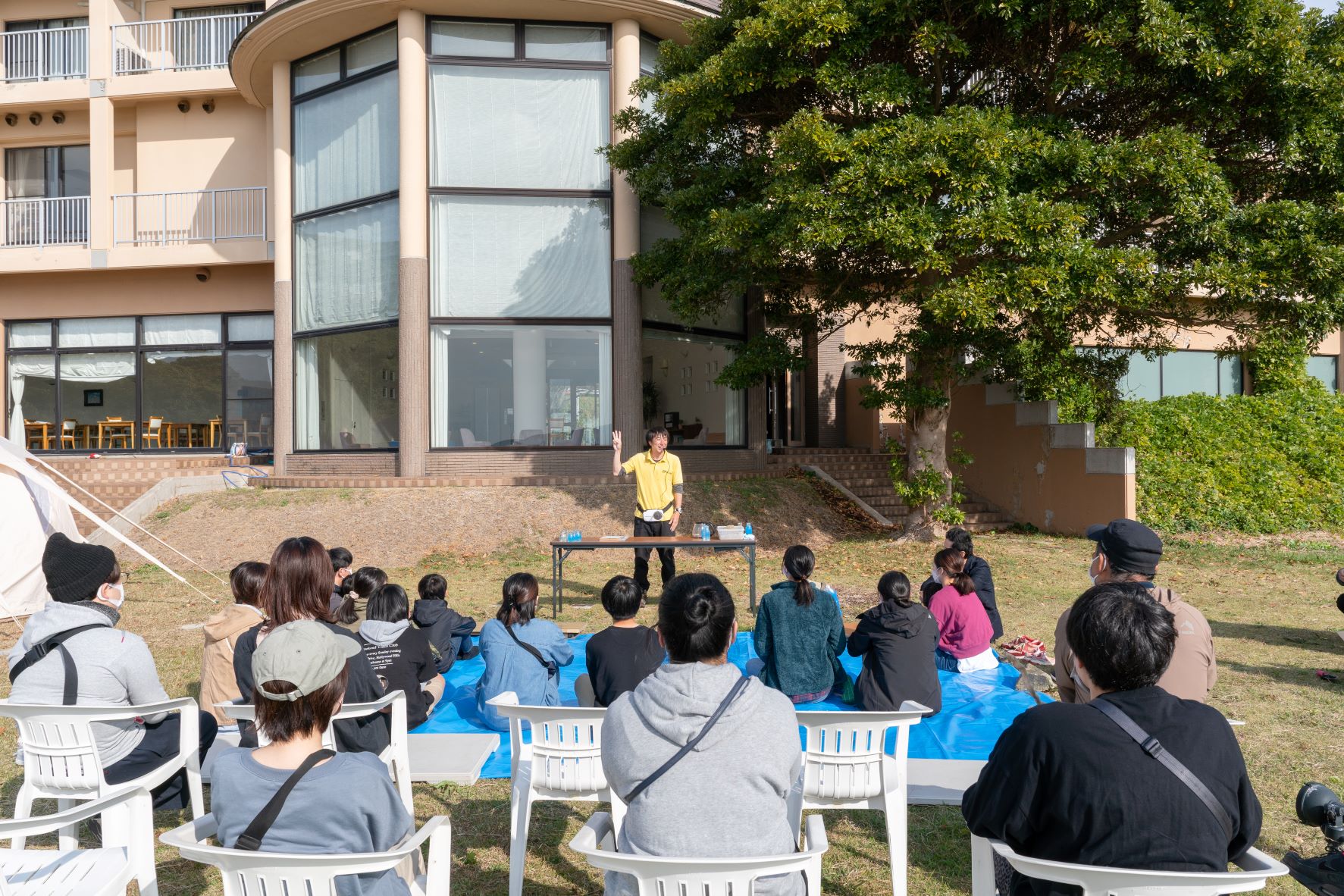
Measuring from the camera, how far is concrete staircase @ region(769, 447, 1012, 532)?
648 inches

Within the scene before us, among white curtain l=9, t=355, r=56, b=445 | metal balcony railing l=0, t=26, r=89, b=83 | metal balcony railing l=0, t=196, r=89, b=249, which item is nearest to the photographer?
metal balcony railing l=0, t=196, r=89, b=249

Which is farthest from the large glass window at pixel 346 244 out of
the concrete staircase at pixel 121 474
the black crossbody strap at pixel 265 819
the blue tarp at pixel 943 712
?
the black crossbody strap at pixel 265 819

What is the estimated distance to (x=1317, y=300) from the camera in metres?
11.1

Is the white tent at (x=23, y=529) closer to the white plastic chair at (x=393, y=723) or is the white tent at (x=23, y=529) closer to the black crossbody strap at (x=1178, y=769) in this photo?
the white plastic chair at (x=393, y=723)

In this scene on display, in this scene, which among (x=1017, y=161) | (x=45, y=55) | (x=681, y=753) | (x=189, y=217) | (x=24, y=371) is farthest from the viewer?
(x=24, y=371)

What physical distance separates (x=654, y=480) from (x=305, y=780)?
7.58 m

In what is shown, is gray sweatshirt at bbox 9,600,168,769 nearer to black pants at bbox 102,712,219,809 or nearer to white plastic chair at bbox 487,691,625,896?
black pants at bbox 102,712,219,809

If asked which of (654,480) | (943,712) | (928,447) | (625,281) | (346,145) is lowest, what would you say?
(943,712)

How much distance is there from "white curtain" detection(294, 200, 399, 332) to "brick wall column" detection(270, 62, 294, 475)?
15 centimetres

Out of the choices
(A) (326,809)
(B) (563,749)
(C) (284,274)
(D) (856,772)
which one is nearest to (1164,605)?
(D) (856,772)

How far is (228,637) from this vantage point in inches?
191

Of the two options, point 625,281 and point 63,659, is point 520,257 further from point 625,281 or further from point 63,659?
point 63,659

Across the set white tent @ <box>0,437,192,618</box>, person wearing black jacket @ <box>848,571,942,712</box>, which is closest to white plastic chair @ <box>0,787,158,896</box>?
person wearing black jacket @ <box>848,571,942,712</box>

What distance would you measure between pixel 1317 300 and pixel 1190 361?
13540 millimetres
